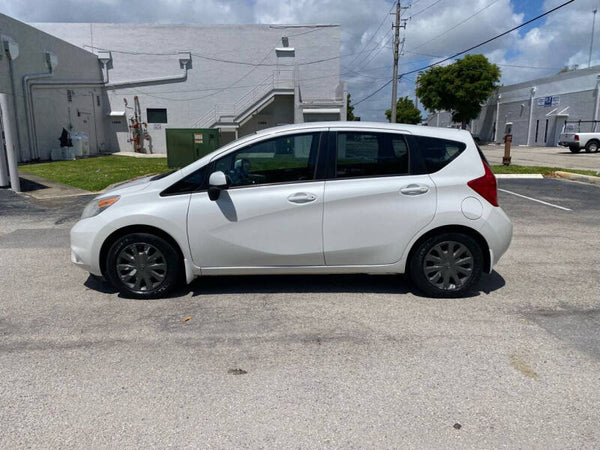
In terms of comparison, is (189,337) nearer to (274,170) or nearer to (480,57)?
(274,170)

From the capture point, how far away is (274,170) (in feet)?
14.9

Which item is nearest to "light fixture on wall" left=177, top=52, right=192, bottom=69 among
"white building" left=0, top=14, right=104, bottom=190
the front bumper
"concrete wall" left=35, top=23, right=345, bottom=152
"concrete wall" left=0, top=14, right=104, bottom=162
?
"concrete wall" left=35, top=23, right=345, bottom=152

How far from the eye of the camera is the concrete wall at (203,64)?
100 feet

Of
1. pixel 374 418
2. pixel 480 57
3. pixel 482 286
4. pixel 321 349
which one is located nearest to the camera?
pixel 374 418

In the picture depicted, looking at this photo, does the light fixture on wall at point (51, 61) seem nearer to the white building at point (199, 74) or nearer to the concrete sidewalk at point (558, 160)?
the white building at point (199, 74)

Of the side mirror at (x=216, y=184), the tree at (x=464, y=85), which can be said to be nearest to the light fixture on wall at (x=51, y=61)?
the side mirror at (x=216, y=184)

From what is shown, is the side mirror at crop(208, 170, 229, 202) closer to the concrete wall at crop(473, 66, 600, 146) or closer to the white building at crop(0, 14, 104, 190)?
the white building at crop(0, 14, 104, 190)

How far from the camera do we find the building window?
31.6 metres

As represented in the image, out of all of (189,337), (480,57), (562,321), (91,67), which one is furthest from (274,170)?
(480,57)

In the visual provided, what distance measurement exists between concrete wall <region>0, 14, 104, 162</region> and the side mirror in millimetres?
18885

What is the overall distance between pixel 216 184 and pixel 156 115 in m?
29.8

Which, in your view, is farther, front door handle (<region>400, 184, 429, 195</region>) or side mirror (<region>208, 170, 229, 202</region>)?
front door handle (<region>400, 184, 429, 195</region>)

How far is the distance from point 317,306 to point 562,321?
84.4 inches

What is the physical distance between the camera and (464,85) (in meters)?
46.4
